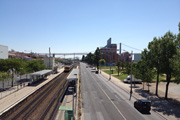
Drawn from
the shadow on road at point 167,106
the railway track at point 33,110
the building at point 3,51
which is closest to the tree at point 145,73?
the shadow on road at point 167,106

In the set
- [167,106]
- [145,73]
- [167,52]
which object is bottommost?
[167,106]

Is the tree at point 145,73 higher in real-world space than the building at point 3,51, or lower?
lower

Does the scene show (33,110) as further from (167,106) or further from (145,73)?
(145,73)

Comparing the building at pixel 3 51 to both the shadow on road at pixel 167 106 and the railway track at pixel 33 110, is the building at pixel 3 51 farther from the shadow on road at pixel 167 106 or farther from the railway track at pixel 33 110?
the shadow on road at pixel 167 106

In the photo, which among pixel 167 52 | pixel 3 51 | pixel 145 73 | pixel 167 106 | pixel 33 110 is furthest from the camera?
pixel 3 51

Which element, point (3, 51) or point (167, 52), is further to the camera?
point (3, 51)

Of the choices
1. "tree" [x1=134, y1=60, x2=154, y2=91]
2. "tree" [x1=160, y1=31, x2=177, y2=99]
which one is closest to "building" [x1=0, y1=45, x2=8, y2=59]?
"tree" [x1=134, y1=60, x2=154, y2=91]

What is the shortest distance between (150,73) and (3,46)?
5372 cm

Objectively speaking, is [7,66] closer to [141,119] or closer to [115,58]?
[141,119]

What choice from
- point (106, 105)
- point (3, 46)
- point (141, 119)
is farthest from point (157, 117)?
point (3, 46)

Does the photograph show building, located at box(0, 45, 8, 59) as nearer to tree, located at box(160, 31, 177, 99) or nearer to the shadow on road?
the shadow on road

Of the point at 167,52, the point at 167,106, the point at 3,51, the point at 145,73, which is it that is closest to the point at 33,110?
the point at 167,106

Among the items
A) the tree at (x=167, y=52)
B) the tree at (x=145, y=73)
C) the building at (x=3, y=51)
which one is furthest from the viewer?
the building at (x=3, y=51)

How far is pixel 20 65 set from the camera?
112 feet
